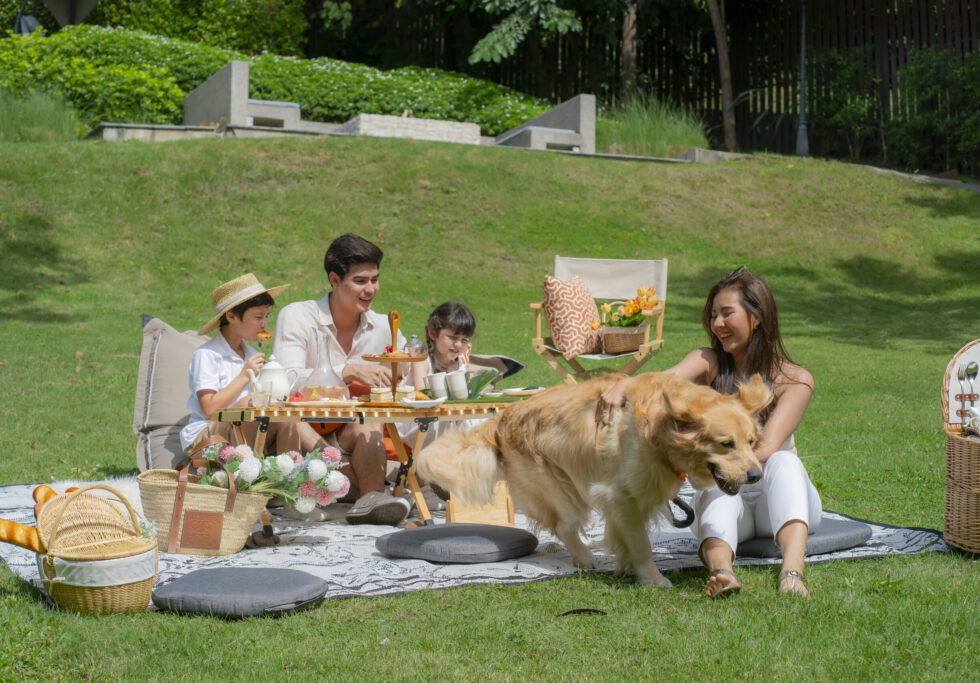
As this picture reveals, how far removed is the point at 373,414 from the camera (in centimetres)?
450

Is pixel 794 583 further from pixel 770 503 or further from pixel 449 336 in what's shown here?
pixel 449 336

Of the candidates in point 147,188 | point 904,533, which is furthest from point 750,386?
point 147,188

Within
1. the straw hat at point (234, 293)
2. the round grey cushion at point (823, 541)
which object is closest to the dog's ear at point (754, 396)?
the round grey cushion at point (823, 541)

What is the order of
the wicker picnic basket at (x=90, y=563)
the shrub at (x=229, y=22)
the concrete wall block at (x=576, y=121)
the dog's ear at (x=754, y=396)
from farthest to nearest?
the shrub at (x=229, y=22) < the concrete wall block at (x=576, y=121) < the dog's ear at (x=754, y=396) < the wicker picnic basket at (x=90, y=563)

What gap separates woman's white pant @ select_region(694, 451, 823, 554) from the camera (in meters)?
3.69

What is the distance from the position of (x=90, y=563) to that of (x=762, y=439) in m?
2.45

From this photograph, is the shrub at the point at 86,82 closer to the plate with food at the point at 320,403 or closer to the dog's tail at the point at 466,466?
the plate with food at the point at 320,403

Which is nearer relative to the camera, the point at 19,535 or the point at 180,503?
the point at 19,535

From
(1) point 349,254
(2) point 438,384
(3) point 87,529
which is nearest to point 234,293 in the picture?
(1) point 349,254

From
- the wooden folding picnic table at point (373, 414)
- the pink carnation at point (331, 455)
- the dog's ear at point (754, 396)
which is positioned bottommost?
the pink carnation at point (331, 455)

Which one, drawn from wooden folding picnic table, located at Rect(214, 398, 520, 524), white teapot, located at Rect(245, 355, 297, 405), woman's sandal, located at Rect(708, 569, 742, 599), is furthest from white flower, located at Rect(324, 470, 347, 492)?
woman's sandal, located at Rect(708, 569, 742, 599)

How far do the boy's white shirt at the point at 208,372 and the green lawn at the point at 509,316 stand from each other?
4.45 feet

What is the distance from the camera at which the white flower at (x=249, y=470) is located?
416 centimetres

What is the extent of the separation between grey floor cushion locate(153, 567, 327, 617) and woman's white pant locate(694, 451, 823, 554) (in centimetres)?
153
